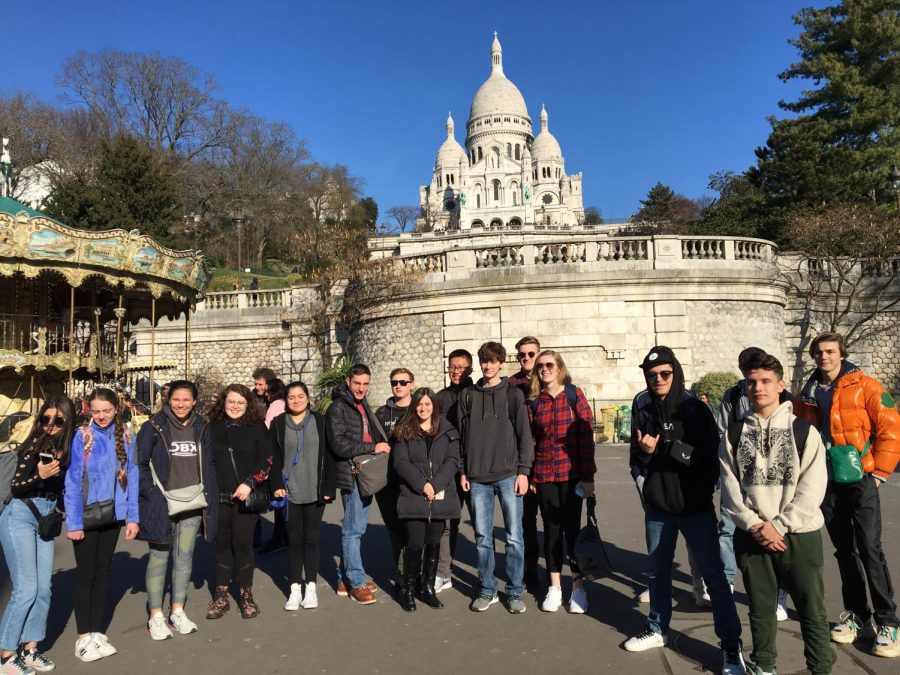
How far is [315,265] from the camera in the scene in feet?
82.3

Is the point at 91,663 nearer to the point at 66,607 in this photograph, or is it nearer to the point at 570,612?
the point at 66,607

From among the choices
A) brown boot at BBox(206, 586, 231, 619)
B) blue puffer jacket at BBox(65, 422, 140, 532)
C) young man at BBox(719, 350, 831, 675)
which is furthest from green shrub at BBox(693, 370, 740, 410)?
blue puffer jacket at BBox(65, 422, 140, 532)

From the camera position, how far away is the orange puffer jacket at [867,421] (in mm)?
4414

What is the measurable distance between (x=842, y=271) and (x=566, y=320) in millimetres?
9234

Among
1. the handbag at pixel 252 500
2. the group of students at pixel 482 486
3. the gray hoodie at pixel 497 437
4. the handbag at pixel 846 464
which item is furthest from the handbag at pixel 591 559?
the handbag at pixel 252 500

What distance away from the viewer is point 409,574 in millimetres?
5312

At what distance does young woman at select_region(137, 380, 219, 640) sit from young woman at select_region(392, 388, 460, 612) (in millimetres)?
1515

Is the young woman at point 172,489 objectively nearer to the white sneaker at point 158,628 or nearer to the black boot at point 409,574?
the white sneaker at point 158,628

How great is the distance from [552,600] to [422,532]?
1139mm

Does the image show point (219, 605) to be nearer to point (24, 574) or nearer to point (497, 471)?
point (24, 574)

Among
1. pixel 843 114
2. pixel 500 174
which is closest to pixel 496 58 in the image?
pixel 500 174

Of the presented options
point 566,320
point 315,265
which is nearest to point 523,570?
point 566,320

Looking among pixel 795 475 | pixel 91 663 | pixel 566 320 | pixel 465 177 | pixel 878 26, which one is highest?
pixel 465 177

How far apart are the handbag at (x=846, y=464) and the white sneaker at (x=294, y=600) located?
4.11 meters
